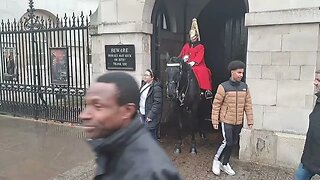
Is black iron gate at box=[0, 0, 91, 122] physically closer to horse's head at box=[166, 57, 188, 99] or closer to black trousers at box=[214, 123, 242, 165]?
horse's head at box=[166, 57, 188, 99]

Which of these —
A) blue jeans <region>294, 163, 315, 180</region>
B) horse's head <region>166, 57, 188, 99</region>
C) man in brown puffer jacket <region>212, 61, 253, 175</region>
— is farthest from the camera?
horse's head <region>166, 57, 188, 99</region>

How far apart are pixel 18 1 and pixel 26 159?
993cm

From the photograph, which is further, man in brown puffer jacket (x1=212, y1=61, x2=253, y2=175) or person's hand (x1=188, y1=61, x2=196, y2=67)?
person's hand (x1=188, y1=61, x2=196, y2=67)

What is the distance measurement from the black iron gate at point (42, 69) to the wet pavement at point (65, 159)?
1.00 m

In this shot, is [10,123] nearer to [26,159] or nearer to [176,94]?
[26,159]

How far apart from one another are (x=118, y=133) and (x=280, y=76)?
4.46 meters

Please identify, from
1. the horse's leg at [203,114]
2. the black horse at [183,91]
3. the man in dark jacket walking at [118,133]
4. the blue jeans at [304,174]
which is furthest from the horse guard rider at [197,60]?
the man in dark jacket walking at [118,133]

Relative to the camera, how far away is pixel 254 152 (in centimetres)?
544

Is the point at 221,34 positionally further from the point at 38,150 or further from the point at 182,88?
the point at 38,150

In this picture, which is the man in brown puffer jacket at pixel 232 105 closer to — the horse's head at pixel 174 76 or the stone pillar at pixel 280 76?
the stone pillar at pixel 280 76

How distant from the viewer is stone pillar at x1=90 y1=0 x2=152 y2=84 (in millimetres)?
6539

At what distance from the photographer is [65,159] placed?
225 inches

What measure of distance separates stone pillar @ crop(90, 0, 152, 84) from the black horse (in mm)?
997

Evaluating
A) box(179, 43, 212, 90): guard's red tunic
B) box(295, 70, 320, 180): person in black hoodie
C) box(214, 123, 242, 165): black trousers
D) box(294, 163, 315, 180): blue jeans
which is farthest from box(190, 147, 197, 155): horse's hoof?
box(295, 70, 320, 180): person in black hoodie
